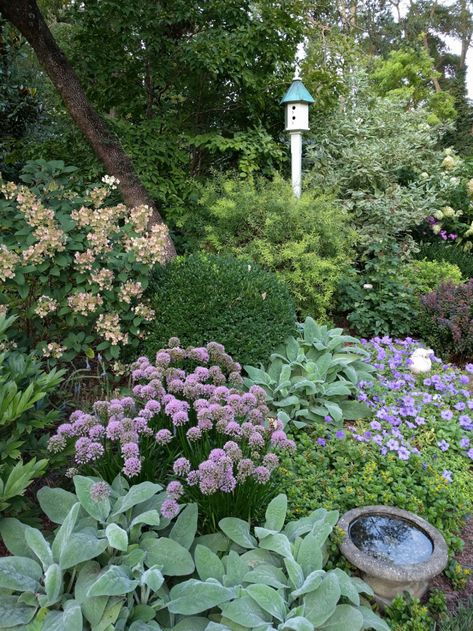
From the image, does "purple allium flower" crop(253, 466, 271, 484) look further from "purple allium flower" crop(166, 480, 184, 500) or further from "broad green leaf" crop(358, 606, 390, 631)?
"broad green leaf" crop(358, 606, 390, 631)

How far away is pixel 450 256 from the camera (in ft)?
19.9

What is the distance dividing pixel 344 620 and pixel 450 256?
5.27 metres

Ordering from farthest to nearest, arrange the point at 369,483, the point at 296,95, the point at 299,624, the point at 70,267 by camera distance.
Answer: the point at 296,95, the point at 70,267, the point at 369,483, the point at 299,624

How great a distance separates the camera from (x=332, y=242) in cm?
455

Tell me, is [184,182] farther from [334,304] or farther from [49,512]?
[49,512]

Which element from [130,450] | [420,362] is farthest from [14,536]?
[420,362]

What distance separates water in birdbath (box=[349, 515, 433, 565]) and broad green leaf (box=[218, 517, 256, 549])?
48cm

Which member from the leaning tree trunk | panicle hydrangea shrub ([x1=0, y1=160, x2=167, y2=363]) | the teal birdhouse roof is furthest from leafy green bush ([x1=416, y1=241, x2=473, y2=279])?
panicle hydrangea shrub ([x1=0, y1=160, x2=167, y2=363])

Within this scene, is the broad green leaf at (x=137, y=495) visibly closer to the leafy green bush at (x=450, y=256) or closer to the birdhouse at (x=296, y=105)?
the birdhouse at (x=296, y=105)

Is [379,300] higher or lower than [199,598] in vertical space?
higher

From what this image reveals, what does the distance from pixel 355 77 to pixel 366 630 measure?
278 inches

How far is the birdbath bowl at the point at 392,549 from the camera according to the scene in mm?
1816

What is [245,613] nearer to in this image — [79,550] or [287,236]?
[79,550]

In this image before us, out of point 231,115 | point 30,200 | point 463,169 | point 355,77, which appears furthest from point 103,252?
point 463,169
